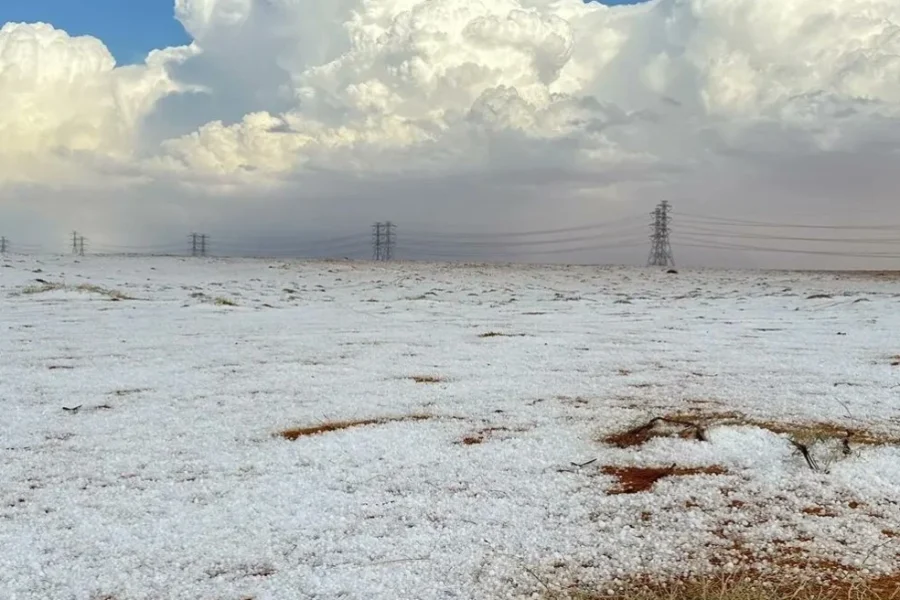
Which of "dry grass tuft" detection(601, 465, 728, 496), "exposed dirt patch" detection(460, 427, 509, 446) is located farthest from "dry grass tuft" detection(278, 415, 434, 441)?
"dry grass tuft" detection(601, 465, 728, 496)

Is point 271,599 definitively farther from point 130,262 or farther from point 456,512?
point 130,262

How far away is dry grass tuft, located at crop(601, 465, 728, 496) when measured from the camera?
2.89 m

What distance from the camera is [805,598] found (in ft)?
6.75

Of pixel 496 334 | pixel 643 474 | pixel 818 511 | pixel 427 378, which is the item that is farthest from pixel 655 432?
pixel 496 334

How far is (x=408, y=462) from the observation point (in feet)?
10.7

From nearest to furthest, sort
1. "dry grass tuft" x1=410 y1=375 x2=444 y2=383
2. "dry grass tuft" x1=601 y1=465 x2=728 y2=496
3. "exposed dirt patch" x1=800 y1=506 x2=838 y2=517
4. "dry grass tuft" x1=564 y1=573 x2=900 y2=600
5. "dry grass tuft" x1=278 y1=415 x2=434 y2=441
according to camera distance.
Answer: "dry grass tuft" x1=564 y1=573 x2=900 y2=600, "exposed dirt patch" x1=800 y1=506 x2=838 y2=517, "dry grass tuft" x1=601 y1=465 x2=728 y2=496, "dry grass tuft" x1=278 y1=415 x2=434 y2=441, "dry grass tuft" x1=410 y1=375 x2=444 y2=383

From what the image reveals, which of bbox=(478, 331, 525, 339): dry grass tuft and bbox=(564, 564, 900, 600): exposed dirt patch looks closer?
bbox=(564, 564, 900, 600): exposed dirt patch

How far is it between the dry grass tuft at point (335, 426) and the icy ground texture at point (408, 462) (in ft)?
0.29

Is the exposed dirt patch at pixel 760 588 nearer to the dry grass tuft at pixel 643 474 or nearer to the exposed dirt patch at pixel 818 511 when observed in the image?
the exposed dirt patch at pixel 818 511

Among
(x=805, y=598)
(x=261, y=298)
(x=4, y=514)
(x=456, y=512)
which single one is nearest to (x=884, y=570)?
(x=805, y=598)

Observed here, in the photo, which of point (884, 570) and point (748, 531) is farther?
point (748, 531)

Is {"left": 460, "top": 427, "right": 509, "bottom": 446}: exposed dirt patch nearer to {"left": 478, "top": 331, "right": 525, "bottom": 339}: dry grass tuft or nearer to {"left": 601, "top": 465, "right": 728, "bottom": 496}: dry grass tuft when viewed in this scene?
{"left": 601, "top": 465, "right": 728, "bottom": 496}: dry grass tuft

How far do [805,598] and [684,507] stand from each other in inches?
25.6

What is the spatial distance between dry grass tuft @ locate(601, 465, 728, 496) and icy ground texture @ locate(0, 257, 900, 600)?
5 centimetres
